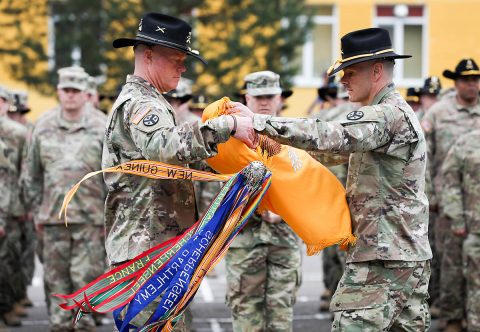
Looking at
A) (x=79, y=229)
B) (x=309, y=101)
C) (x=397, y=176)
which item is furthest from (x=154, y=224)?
(x=309, y=101)

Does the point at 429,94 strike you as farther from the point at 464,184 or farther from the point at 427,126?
the point at 464,184

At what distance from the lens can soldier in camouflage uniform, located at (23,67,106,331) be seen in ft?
36.8

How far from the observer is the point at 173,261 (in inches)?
256

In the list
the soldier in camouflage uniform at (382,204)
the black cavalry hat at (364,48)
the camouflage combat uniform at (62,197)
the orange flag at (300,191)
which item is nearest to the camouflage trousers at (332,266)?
the camouflage combat uniform at (62,197)

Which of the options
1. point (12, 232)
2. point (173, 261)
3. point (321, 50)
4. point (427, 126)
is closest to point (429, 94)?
point (427, 126)

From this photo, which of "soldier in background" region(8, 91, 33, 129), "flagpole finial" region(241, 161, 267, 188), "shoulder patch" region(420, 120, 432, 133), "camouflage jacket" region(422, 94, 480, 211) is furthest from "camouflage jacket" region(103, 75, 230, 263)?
"soldier in background" region(8, 91, 33, 129)


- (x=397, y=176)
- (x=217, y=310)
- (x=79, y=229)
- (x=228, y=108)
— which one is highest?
(x=228, y=108)

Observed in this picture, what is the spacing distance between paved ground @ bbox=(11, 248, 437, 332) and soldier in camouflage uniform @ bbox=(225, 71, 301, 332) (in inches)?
90.3

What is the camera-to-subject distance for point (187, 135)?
6.11 m

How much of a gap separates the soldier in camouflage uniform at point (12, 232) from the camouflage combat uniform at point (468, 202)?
461cm

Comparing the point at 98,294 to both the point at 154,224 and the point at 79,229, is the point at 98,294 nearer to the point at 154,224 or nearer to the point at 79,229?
the point at 154,224

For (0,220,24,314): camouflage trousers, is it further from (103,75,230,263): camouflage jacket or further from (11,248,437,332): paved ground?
(103,75,230,263): camouflage jacket

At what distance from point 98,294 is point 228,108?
53.4 inches

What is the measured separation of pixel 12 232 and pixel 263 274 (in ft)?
14.8
